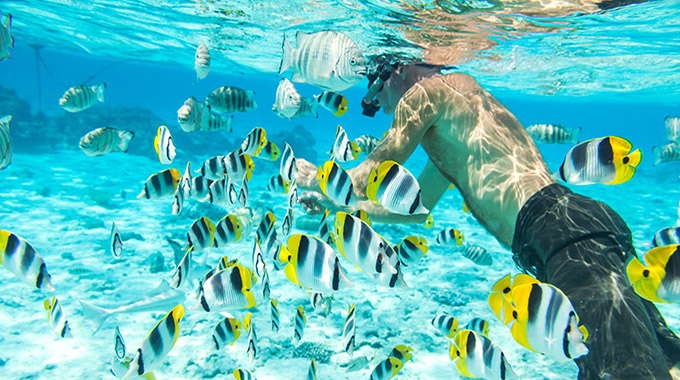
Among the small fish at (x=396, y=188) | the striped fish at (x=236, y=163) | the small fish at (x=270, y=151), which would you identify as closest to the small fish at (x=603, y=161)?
the small fish at (x=396, y=188)

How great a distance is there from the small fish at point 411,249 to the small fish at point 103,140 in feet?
14.7

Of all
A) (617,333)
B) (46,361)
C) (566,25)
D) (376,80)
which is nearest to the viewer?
(617,333)

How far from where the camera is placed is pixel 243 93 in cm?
493

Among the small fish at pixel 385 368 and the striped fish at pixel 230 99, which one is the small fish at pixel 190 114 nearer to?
the striped fish at pixel 230 99

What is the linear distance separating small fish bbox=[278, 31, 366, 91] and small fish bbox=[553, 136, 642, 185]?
6.54 feet

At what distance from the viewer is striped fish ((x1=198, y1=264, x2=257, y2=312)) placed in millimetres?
2545

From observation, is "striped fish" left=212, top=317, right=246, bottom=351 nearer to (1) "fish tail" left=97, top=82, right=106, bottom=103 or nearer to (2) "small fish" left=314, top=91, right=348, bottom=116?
(2) "small fish" left=314, top=91, right=348, bottom=116

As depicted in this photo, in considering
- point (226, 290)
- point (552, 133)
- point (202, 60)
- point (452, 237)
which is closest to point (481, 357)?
point (226, 290)

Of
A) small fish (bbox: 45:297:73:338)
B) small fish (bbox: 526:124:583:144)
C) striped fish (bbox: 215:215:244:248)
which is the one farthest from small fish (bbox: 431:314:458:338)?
small fish (bbox: 526:124:583:144)

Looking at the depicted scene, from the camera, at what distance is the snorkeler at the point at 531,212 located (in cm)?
248

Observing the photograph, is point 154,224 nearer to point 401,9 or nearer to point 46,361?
point 46,361

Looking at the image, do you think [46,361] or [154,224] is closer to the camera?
[46,361]

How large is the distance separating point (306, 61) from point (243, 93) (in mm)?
1629

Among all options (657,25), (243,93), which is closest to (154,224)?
(243,93)
